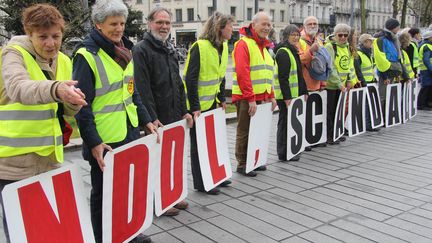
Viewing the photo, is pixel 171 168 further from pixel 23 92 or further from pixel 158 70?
pixel 23 92

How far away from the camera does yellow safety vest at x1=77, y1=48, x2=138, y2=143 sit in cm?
311

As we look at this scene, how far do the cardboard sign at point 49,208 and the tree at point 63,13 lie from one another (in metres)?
6.50

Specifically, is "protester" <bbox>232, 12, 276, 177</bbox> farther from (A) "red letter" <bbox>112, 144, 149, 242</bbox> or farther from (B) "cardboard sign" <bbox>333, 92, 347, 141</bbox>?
(A) "red letter" <bbox>112, 144, 149, 242</bbox>

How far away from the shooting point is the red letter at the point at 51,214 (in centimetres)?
249

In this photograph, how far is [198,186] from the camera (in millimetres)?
4984

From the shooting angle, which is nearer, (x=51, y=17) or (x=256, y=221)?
(x=51, y=17)

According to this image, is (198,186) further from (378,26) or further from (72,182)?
(378,26)

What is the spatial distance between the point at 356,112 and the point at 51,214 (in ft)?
20.0

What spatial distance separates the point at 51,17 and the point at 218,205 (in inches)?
105

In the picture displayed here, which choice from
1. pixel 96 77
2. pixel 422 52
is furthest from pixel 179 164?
pixel 422 52

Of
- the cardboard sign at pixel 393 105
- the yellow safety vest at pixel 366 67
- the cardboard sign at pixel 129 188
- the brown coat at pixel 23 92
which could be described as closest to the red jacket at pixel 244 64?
the cardboard sign at pixel 129 188

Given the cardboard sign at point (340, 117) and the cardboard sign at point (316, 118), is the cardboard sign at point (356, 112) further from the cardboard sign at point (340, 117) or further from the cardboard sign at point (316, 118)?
the cardboard sign at point (316, 118)

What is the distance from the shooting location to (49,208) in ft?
8.62

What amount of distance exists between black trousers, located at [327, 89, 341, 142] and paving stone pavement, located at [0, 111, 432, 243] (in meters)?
0.49
